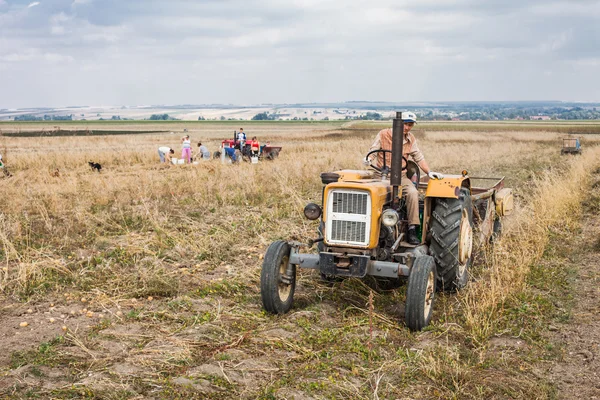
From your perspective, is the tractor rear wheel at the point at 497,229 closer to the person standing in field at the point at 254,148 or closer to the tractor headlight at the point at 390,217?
the tractor headlight at the point at 390,217

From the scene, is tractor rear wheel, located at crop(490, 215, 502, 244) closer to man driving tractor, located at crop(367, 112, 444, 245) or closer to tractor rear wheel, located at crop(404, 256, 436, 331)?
man driving tractor, located at crop(367, 112, 444, 245)

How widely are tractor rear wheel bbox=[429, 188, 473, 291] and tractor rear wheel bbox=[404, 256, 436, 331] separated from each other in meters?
0.94

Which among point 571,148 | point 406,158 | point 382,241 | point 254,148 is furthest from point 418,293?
point 571,148

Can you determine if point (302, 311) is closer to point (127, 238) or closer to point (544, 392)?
point (544, 392)

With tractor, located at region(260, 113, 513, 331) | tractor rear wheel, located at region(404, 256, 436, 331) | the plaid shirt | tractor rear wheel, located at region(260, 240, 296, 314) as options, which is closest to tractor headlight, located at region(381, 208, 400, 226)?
tractor, located at region(260, 113, 513, 331)

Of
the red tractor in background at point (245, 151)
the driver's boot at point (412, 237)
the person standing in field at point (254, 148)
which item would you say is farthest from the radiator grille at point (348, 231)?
the person standing in field at point (254, 148)

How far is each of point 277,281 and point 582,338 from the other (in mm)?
2878

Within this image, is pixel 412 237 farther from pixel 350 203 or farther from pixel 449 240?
pixel 350 203

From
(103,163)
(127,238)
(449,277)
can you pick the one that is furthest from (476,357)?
(103,163)

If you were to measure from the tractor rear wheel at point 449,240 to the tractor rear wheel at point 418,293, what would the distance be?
94 centimetres

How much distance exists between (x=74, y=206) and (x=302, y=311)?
24.1 feet

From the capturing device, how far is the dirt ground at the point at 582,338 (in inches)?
187

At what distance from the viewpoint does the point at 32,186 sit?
14.8 metres

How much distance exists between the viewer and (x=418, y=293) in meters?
5.66
